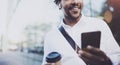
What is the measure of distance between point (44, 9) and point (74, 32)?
33 centimetres

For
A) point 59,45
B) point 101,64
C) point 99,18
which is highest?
point 99,18

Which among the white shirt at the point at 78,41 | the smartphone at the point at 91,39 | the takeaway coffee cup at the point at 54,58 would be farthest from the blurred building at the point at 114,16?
the takeaway coffee cup at the point at 54,58

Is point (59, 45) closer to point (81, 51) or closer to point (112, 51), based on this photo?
point (81, 51)

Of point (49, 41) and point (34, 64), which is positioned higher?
point (49, 41)

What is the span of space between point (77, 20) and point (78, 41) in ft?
0.62

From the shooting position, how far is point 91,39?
2.70 metres

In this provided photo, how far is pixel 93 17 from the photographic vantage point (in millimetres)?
2793

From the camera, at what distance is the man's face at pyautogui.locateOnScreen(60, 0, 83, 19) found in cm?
278

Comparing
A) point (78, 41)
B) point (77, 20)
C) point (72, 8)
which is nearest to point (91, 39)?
point (78, 41)

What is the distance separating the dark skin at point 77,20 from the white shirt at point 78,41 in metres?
0.04

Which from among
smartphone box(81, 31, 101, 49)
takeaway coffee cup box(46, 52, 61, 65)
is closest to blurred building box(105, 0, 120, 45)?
smartphone box(81, 31, 101, 49)

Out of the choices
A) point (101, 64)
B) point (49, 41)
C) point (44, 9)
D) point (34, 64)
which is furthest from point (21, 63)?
point (101, 64)

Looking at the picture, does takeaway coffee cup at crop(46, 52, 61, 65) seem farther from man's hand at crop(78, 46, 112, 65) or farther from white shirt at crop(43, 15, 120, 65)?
man's hand at crop(78, 46, 112, 65)

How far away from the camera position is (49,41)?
2762 millimetres
